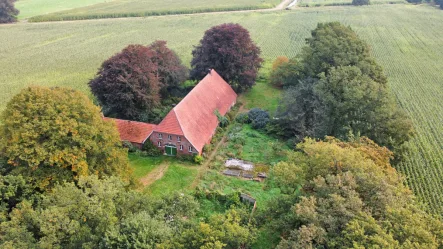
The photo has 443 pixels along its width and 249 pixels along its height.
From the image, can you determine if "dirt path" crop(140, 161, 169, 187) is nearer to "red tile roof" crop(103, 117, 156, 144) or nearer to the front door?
the front door

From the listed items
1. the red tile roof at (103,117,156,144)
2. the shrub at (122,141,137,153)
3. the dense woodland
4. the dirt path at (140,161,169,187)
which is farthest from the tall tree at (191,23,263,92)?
the dirt path at (140,161,169,187)

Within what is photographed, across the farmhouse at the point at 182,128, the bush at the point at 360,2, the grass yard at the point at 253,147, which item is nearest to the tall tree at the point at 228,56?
the farmhouse at the point at 182,128

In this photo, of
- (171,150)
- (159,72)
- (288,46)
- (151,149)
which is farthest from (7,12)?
(171,150)

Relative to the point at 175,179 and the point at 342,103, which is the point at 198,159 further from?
the point at 342,103

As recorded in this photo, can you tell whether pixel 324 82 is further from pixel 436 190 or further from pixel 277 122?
pixel 436 190

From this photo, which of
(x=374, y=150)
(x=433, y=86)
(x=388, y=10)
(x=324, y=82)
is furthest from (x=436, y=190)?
(x=388, y=10)

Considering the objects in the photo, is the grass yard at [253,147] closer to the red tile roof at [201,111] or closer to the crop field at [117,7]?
the red tile roof at [201,111]
